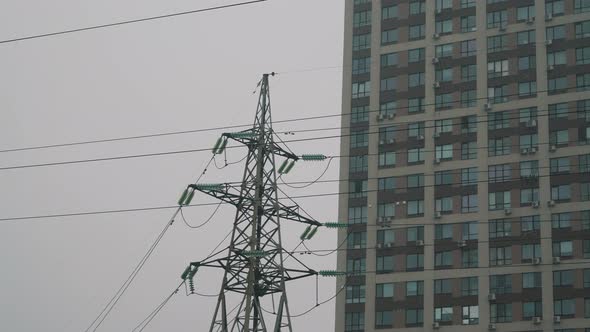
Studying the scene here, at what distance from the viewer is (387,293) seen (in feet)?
391

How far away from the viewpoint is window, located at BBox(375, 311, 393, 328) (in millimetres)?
117562

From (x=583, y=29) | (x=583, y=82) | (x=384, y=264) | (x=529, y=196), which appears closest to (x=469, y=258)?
(x=529, y=196)

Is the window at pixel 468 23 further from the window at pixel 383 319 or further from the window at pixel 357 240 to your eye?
the window at pixel 383 319

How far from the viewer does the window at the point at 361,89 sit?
130 metres

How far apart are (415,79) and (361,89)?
6.31 meters

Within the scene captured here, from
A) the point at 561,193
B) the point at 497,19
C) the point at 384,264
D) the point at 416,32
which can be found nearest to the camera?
the point at 561,193

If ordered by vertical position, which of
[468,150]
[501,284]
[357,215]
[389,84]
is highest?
[389,84]

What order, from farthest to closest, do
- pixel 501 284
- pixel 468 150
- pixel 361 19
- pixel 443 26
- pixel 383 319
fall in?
pixel 361 19, pixel 443 26, pixel 468 150, pixel 383 319, pixel 501 284

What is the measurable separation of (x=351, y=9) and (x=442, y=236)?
3019 cm

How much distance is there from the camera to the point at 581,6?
403 feet

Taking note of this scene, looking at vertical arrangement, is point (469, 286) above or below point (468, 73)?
below

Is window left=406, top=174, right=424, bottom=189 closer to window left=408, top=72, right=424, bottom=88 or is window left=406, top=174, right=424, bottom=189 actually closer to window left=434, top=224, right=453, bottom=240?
window left=434, top=224, right=453, bottom=240

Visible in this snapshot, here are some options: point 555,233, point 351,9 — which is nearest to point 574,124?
point 555,233

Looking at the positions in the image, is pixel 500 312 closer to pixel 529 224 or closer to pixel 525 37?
pixel 529 224
